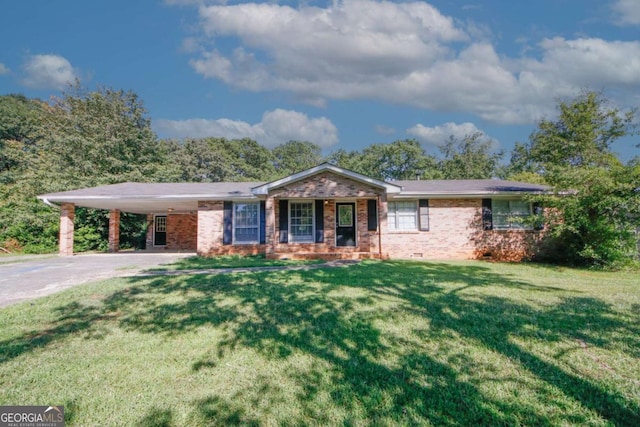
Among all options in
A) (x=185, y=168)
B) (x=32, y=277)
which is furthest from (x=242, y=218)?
(x=185, y=168)

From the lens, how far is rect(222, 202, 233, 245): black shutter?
45.1 ft

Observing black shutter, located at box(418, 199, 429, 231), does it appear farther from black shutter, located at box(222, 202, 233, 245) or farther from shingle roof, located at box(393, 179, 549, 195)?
black shutter, located at box(222, 202, 233, 245)

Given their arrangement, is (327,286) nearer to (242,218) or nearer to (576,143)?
(242,218)

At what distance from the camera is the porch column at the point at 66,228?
46.9ft

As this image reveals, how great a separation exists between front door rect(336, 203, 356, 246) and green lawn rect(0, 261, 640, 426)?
7.39 metres

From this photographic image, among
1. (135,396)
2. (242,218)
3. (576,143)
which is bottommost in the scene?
(135,396)

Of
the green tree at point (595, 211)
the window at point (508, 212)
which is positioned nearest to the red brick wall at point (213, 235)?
the window at point (508, 212)

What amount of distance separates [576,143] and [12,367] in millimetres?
29875

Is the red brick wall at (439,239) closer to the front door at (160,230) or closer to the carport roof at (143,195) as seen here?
the carport roof at (143,195)

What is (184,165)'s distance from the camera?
33188 mm

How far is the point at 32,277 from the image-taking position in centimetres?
843

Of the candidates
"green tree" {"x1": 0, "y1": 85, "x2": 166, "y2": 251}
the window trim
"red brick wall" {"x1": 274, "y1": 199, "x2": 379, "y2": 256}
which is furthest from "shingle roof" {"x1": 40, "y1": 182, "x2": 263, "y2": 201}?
the window trim

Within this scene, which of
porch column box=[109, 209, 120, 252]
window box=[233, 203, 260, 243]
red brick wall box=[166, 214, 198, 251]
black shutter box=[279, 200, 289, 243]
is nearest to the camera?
black shutter box=[279, 200, 289, 243]

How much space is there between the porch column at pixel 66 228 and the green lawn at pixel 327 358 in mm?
10697
